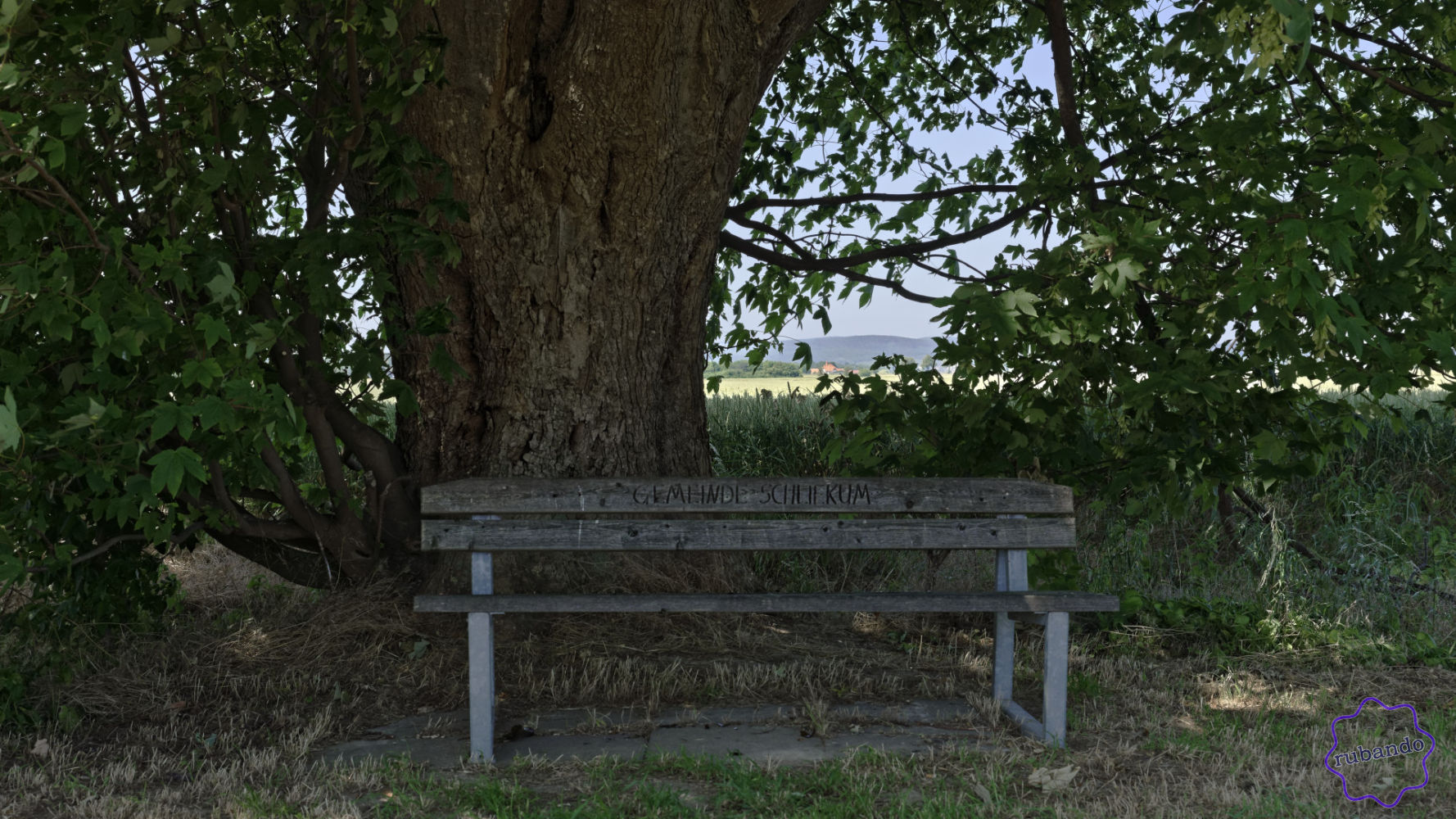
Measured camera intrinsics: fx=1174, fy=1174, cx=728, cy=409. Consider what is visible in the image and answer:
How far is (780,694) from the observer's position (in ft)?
15.4

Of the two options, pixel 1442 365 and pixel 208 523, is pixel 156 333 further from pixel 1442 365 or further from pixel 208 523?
pixel 1442 365

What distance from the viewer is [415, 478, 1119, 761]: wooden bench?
13.1ft

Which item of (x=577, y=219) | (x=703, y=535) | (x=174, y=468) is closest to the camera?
(x=174, y=468)

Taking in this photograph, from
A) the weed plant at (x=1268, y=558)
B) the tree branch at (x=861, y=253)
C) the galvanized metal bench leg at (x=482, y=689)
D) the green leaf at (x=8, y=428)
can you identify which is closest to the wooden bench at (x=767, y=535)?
the galvanized metal bench leg at (x=482, y=689)

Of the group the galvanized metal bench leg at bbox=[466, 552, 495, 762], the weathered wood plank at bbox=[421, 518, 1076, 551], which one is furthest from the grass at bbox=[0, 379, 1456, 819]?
the weathered wood plank at bbox=[421, 518, 1076, 551]

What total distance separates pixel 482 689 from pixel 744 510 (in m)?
1.15

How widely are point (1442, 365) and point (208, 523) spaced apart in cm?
531

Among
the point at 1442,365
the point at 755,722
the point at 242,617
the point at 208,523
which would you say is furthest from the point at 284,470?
the point at 1442,365

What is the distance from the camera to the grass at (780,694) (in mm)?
3574

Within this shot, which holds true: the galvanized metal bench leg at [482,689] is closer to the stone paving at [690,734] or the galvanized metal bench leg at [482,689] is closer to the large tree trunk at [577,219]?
the stone paving at [690,734]

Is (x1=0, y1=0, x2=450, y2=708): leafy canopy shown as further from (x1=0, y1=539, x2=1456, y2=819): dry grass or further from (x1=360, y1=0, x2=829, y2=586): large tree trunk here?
(x1=0, y1=539, x2=1456, y2=819): dry grass

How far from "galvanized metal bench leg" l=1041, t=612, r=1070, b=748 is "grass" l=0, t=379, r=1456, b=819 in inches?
4.1

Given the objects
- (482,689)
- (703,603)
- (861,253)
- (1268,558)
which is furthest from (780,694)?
(1268,558)

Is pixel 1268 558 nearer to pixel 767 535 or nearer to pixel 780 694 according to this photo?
pixel 780 694
